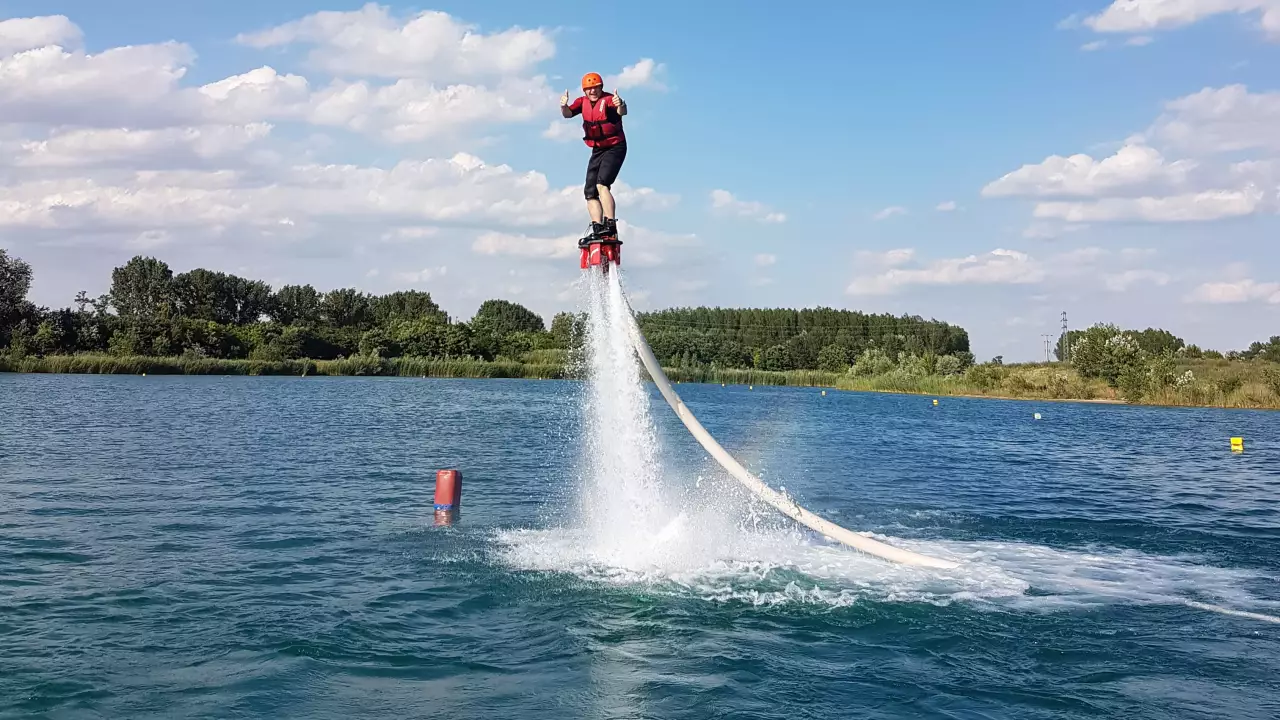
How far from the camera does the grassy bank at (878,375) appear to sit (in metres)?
72.0

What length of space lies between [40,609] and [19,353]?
103 m

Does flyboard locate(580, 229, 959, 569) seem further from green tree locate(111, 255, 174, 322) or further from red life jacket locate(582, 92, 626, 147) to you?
green tree locate(111, 255, 174, 322)

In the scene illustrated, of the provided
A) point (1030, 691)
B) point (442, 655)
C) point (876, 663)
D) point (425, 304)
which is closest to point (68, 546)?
point (442, 655)

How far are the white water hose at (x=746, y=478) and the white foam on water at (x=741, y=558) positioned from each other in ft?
1.14

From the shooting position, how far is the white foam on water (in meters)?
13.0

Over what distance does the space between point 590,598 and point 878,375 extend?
10008 cm

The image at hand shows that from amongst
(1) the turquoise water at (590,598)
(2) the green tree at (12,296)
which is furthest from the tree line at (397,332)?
(1) the turquoise water at (590,598)

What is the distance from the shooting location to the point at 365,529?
17062 mm

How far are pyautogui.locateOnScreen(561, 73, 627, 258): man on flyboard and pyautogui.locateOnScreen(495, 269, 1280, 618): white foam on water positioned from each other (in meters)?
0.90

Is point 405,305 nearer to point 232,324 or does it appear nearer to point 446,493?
point 232,324

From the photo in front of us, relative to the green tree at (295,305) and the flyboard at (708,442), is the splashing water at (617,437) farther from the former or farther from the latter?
the green tree at (295,305)

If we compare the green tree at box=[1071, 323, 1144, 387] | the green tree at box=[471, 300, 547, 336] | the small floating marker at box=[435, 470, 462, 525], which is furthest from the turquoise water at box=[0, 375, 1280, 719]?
the green tree at box=[471, 300, 547, 336]

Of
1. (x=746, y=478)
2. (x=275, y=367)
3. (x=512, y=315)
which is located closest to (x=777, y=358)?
(x=512, y=315)

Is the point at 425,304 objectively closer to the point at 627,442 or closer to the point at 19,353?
the point at 19,353
